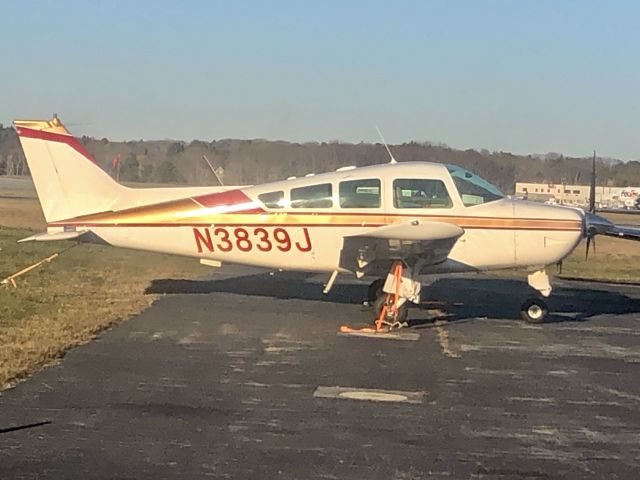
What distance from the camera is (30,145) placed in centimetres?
1482

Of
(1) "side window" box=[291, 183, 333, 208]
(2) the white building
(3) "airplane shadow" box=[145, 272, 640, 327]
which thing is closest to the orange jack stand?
(3) "airplane shadow" box=[145, 272, 640, 327]

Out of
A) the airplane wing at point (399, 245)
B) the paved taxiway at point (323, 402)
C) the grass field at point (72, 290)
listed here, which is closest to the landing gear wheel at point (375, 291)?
the paved taxiway at point (323, 402)

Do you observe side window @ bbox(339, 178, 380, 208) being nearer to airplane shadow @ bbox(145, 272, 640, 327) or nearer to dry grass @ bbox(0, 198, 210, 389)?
airplane shadow @ bbox(145, 272, 640, 327)

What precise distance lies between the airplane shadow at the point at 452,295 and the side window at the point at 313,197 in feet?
6.52

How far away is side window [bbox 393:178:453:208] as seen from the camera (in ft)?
45.2

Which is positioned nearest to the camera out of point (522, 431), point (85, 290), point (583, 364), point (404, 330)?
point (522, 431)

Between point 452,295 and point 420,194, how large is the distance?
4.71 meters

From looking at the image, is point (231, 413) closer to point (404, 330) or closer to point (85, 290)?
point (404, 330)

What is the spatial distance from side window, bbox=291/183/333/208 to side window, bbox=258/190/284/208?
0.61ft

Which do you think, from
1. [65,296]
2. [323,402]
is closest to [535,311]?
[323,402]

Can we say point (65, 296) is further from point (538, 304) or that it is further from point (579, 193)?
point (579, 193)

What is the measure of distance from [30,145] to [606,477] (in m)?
11.3

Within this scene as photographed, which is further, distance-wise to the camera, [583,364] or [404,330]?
[404,330]

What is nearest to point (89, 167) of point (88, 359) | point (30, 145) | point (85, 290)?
point (30, 145)
